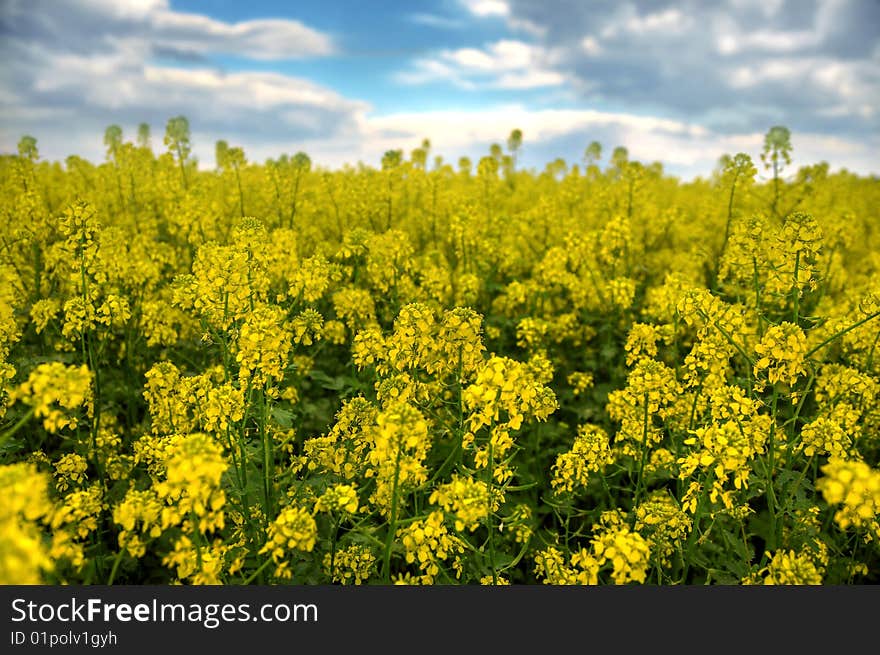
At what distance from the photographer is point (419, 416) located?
108 inches

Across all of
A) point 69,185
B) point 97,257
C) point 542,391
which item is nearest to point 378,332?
point 542,391

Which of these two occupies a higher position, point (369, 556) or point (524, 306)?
point (524, 306)

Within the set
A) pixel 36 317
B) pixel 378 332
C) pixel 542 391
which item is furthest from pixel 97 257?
pixel 542 391

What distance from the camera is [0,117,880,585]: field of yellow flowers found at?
2902 mm

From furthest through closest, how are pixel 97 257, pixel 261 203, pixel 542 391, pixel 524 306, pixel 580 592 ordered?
pixel 261 203, pixel 524 306, pixel 97 257, pixel 542 391, pixel 580 592

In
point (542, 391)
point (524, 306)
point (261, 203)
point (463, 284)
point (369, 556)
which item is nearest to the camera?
point (369, 556)

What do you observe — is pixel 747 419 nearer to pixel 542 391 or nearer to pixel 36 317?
pixel 542 391

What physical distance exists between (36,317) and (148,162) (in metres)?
5.56

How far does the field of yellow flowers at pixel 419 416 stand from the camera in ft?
9.52

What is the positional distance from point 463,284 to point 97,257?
323cm

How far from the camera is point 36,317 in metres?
4.84

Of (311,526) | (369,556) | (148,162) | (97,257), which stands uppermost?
(148,162)

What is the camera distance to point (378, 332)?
4117 mm

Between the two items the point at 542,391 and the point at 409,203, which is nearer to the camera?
the point at 542,391
